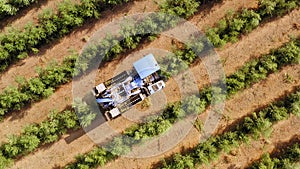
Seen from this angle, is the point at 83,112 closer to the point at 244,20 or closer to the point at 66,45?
the point at 66,45

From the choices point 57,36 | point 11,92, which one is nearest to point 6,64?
point 11,92

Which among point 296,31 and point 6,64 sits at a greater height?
point 6,64

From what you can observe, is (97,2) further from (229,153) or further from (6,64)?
(229,153)

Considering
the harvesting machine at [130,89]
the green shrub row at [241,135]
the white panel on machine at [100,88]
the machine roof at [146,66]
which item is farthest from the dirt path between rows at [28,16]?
the green shrub row at [241,135]

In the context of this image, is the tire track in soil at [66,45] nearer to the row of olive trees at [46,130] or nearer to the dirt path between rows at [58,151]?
the row of olive trees at [46,130]

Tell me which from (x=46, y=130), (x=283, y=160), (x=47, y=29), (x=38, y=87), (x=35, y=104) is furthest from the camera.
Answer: (x=35, y=104)

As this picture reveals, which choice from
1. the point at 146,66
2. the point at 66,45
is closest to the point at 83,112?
the point at 66,45
